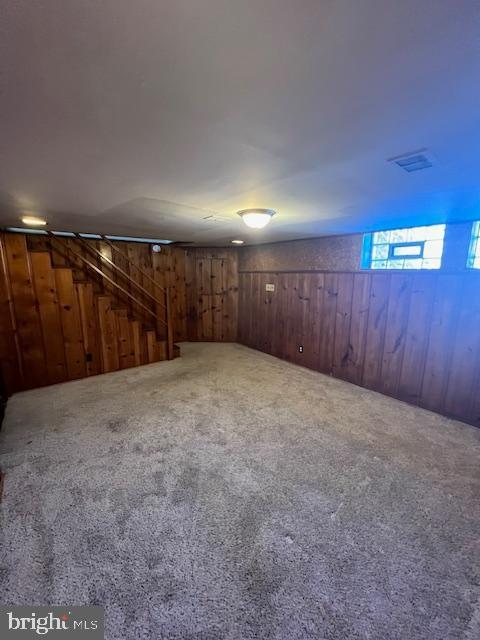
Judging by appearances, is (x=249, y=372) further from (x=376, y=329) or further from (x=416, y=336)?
(x=416, y=336)

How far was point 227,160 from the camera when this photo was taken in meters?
1.33

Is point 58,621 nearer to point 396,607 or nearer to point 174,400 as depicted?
point 396,607

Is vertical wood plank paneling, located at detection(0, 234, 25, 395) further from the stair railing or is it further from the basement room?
the stair railing

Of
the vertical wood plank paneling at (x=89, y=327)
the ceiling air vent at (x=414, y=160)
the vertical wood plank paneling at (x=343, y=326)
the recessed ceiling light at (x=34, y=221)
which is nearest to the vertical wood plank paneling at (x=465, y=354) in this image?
the vertical wood plank paneling at (x=343, y=326)

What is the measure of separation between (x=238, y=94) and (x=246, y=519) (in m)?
2.12

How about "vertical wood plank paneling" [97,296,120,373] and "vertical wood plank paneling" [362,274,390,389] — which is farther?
"vertical wood plank paneling" [97,296,120,373]

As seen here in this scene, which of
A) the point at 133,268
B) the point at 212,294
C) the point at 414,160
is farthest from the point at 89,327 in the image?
the point at 414,160

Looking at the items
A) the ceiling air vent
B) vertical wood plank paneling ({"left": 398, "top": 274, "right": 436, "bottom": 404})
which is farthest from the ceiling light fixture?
vertical wood plank paneling ({"left": 398, "top": 274, "right": 436, "bottom": 404})

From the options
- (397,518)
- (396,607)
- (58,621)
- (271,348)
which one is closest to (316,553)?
(396,607)

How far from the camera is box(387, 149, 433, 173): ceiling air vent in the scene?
1.25 metres

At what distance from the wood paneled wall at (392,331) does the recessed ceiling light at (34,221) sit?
3.37 meters

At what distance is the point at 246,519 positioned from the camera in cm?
169

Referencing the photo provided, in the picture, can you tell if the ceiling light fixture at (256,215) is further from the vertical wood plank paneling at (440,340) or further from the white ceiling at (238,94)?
the vertical wood plank paneling at (440,340)

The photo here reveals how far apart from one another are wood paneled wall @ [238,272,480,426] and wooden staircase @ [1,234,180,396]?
2.66m
